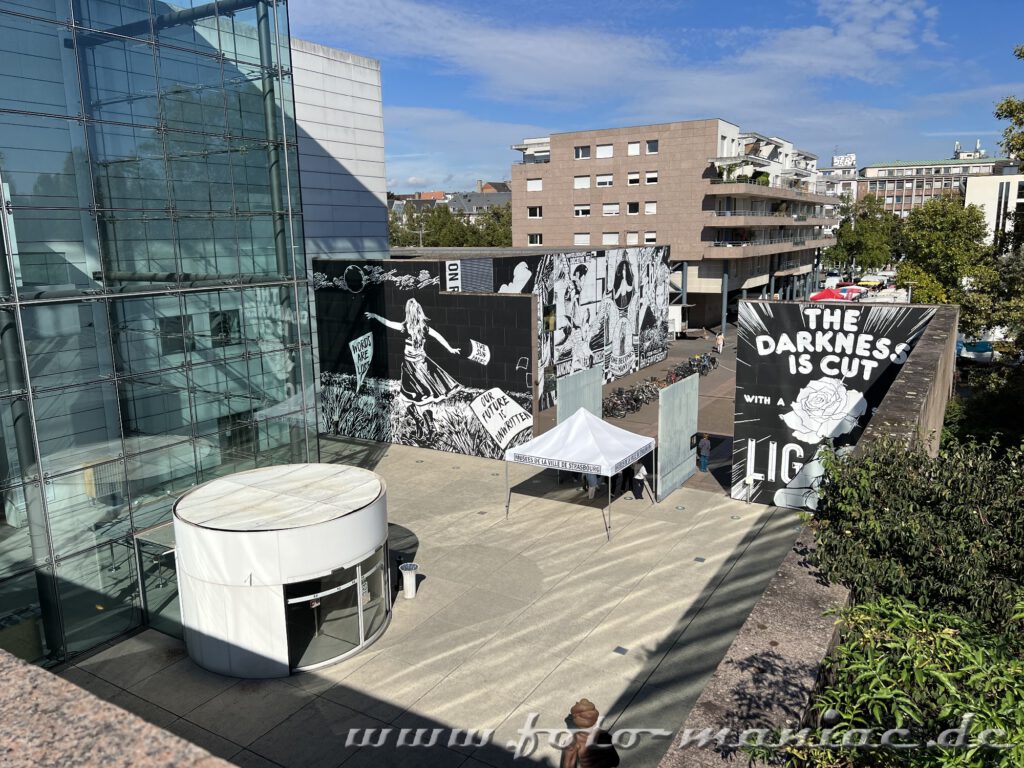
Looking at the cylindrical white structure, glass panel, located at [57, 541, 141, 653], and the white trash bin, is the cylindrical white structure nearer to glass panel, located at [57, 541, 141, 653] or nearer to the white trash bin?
the white trash bin

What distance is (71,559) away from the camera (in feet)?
38.7

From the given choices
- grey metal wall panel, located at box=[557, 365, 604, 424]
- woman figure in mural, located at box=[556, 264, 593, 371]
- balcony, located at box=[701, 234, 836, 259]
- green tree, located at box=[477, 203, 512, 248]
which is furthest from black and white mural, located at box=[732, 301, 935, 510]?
green tree, located at box=[477, 203, 512, 248]

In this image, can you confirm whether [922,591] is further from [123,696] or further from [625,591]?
[123,696]

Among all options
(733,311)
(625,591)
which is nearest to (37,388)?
(625,591)

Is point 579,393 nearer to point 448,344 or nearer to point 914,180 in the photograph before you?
point 448,344

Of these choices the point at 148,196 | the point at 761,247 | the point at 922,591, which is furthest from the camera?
the point at 761,247

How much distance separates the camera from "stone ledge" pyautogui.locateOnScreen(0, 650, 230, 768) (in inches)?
86.4

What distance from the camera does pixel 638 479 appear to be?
1791 centimetres

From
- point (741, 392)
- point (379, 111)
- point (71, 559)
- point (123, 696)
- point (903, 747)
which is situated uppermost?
point (379, 111)

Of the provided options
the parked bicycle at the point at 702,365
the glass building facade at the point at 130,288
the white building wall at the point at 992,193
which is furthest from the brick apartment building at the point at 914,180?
the glass building facade at the point at 130,288

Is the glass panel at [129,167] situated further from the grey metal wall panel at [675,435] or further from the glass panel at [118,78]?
the grey metal wall panel at [675,435]

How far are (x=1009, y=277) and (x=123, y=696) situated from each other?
2410 centimetres

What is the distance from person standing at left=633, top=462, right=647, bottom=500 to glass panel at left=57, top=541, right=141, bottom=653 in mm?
10518

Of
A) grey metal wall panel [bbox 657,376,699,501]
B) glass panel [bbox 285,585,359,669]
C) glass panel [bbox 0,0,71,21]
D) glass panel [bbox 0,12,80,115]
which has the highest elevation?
glass panel [bbox 0,0,71,21]
